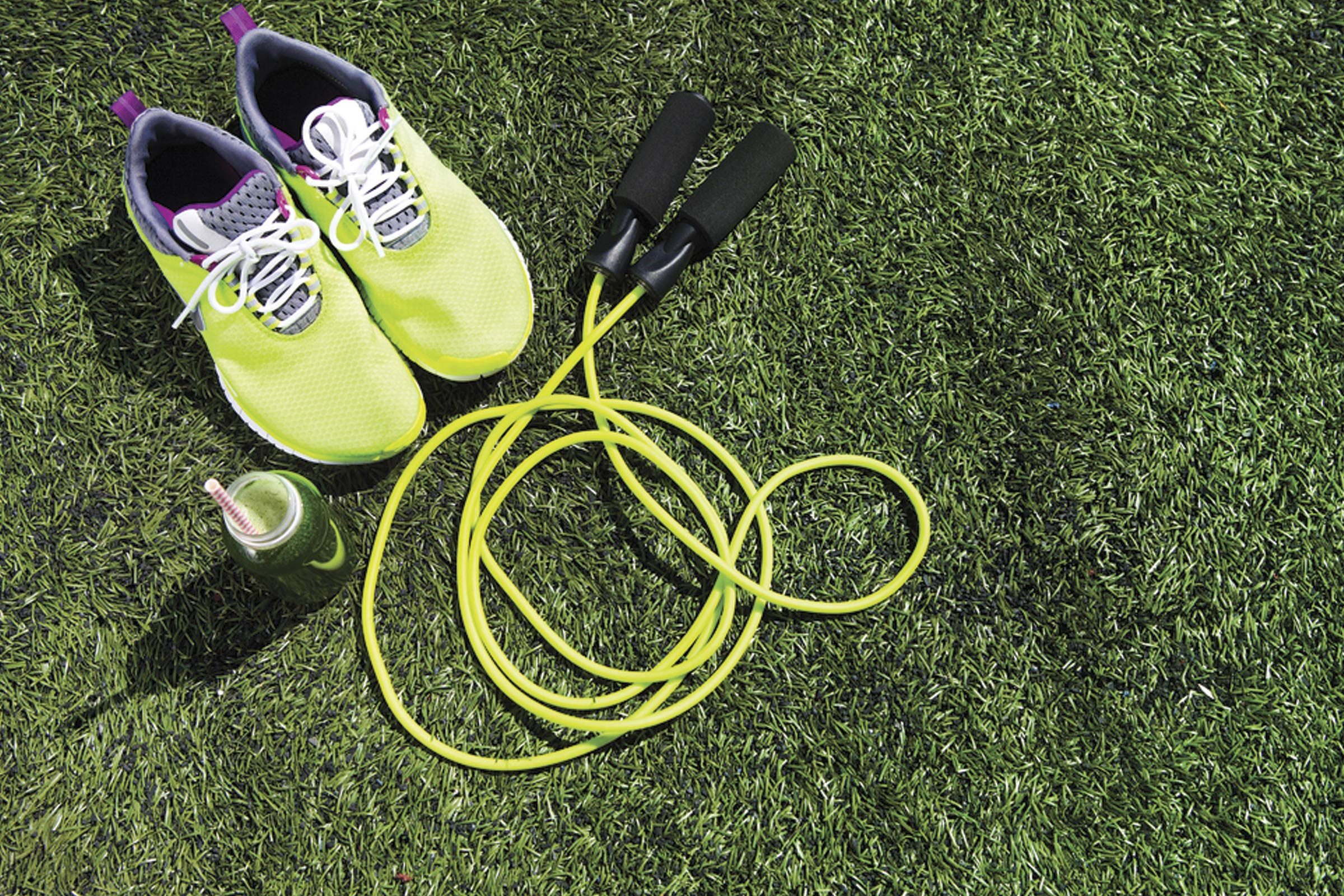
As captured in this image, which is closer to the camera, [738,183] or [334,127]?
[334,127]

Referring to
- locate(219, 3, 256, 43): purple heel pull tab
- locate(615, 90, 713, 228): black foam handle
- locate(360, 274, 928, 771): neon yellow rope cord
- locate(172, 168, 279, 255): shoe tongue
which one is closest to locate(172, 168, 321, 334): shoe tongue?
locate(172, 168, 279, 255): shoe tongue

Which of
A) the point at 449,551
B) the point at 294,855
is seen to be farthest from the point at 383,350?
the point at 294,855

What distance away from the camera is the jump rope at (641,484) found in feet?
5.38

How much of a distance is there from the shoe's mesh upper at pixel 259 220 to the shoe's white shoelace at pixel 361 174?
0.09 m

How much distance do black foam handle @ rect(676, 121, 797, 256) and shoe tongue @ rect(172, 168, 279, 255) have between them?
2.56 ft

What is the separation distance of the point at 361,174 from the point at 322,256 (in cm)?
18

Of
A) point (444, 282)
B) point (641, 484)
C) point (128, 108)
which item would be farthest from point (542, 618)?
point (128, 108)

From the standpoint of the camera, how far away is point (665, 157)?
1.69 metres

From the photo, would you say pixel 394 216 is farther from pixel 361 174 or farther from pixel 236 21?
pixel 236 21

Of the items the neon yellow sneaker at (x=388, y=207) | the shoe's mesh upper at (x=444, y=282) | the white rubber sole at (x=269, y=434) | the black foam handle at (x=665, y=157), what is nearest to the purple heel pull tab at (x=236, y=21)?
the neon yellow sneaker at (x=388, y=207)

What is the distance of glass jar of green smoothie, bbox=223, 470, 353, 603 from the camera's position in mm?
1350

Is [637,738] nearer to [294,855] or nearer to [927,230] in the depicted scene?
[294,855]

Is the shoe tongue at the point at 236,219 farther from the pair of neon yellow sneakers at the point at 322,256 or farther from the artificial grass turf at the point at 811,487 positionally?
the artificial grass turf at the point at 811,487

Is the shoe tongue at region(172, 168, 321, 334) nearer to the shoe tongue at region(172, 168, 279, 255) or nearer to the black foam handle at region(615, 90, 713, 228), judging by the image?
the shoe tongue at region(172, 168, 279, 255)
